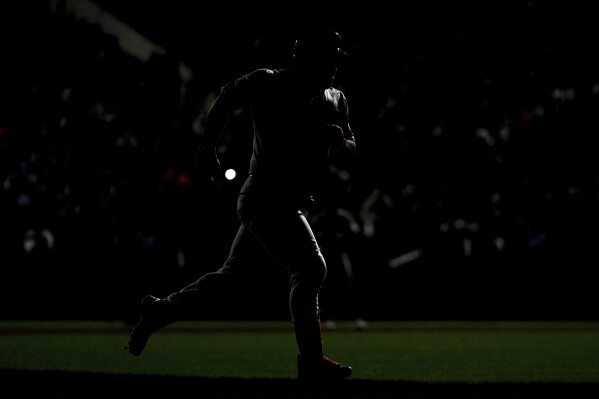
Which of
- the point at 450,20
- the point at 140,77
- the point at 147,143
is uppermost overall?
the point at 450,20

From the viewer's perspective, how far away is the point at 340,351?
1053 cm

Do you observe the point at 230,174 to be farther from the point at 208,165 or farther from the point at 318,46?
the point at 318,46

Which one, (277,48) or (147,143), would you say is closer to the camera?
(147,143)

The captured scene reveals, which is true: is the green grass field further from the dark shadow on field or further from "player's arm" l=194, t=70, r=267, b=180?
"player's arm" l=194, t=70, r=267, b=180

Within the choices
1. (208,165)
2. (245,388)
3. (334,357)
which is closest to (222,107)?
(208,165)

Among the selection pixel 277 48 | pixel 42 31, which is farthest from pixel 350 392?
pixel 42 31

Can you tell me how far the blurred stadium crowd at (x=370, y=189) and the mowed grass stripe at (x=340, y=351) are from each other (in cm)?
81

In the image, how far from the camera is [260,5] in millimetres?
19938

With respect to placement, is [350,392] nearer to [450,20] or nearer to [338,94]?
[338,94]

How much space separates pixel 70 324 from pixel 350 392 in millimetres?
10756

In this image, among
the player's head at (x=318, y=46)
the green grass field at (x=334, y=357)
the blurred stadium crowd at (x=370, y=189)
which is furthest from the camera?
the blurred stadium crowd at (x=370, y=189)

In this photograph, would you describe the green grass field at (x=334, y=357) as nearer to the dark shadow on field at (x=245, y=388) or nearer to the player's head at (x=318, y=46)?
the dark shadow on field at (x=245, y=388)

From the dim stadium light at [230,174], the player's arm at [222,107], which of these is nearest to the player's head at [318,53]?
the player's arm at [222,107]

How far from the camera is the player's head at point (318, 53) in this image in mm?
5840
